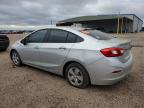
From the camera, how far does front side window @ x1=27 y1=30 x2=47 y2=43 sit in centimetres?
575

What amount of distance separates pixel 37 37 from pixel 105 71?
2.71 meters

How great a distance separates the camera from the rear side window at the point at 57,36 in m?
5.09

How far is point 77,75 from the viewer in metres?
4.70

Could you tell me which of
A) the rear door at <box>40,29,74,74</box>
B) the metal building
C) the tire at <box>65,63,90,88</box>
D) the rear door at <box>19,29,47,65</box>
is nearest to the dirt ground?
the tire at <box>65,63,90,88</box>

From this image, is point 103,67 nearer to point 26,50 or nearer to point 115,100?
point 115,100

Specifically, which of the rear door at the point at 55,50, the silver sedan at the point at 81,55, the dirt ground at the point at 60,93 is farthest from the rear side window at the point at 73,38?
the dirt ground at the point at 60,93

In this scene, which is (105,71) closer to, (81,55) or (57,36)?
(81,55)

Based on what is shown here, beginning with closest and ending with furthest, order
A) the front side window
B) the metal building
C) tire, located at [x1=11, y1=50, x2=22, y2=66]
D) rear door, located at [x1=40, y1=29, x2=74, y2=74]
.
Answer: rear door, located at [x1=40, y1=29, x2=74, y2=74] < the front side window < tire, located at [x1=11, y1=50, x2=22, y2=66] < the metal building

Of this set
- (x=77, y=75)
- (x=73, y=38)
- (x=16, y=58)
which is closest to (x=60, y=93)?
(x=77, y=75)

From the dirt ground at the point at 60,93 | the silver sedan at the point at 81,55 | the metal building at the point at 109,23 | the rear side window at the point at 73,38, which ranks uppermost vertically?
the metal building at the point at 109,23

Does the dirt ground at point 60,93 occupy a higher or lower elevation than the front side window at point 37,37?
lower

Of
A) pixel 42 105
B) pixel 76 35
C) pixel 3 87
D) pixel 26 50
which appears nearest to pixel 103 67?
pixel 76 35

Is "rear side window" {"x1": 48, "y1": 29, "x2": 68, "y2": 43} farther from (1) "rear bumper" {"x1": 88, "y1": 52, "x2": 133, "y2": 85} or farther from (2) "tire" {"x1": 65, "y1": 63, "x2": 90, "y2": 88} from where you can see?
(1) "rear bumper" {"x1": 88, "y1": 52, "x2": 133, "y2": 85}

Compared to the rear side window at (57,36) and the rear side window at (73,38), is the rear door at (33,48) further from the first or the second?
the rear side window at (73,38)
